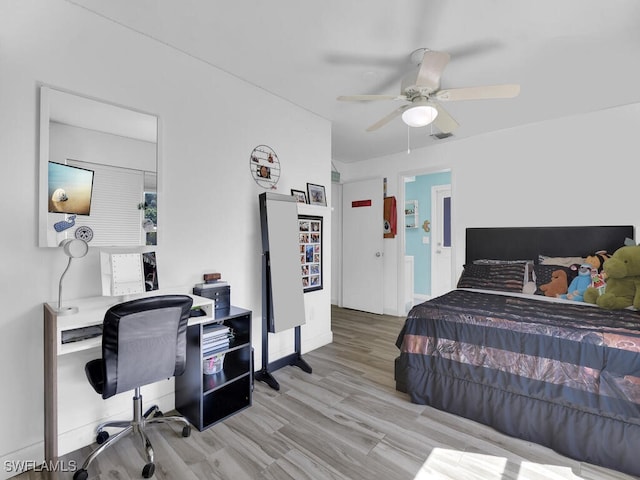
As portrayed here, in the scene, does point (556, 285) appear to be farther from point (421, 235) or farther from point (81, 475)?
point (81, 475)

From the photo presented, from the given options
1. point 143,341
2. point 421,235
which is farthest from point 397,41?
point 421,235

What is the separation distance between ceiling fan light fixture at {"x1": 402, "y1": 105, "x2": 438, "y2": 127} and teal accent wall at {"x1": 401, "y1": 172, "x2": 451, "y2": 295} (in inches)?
154

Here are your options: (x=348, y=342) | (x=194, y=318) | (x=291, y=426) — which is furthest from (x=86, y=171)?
(x=348, y=342)

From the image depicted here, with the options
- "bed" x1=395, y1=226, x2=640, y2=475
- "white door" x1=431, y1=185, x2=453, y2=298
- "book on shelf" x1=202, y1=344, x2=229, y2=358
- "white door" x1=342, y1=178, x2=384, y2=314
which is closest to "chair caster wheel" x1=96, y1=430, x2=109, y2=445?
"book on shelf" x1=202, y1=344, x2=229, y2=358

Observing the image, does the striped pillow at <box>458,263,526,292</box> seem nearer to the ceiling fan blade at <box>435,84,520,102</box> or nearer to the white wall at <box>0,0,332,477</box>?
the white wall at <box>0,0,332,477</box>

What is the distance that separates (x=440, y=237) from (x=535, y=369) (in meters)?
4.12

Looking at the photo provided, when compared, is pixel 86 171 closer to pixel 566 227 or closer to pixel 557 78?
pixel 557 78

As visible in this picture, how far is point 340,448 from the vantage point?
75.9 inches

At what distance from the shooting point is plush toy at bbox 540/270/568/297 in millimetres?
3029

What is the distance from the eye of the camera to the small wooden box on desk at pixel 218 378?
2131 millimetres

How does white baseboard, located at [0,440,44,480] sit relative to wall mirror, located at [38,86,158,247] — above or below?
below

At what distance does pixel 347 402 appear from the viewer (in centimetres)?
245

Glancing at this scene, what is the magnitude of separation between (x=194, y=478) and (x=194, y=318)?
2.89 feet

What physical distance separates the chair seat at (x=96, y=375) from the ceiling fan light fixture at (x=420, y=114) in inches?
95.0
